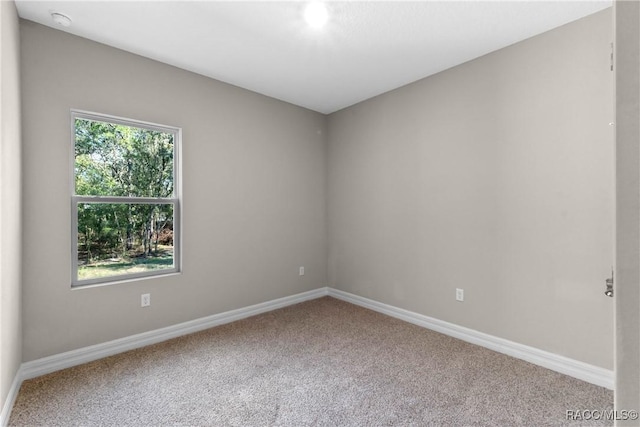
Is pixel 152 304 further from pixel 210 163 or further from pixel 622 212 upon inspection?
pixel 622 212

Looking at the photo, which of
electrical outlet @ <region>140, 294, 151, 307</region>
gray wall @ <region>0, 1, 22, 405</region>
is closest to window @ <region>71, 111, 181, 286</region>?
electrical outlet @ <region>140, 294, 151, 307</region>

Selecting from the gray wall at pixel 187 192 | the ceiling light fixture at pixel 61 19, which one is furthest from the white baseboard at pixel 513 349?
the ceiling light fixture at pixel 61 19

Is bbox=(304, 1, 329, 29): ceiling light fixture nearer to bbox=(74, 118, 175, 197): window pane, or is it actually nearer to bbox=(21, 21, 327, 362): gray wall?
bbox=(21, 21, 327, 362): gray wall

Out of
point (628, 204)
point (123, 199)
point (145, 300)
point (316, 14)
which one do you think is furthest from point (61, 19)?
point (628, 204)

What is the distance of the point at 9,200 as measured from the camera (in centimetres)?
183

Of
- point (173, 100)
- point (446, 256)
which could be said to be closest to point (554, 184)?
point (446, 256)

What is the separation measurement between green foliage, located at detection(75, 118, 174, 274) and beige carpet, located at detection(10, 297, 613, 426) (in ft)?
3.10

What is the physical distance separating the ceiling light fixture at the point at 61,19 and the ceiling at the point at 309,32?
3cm

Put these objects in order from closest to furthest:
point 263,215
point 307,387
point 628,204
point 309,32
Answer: point 628,204, point 307,387, point 309,32, point 263,215

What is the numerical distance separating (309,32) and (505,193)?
6.79 ft

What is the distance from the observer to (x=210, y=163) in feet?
10.5

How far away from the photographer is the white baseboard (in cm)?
213

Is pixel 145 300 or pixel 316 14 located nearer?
pixel 316 14

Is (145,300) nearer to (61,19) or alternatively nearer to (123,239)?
(123,239)
